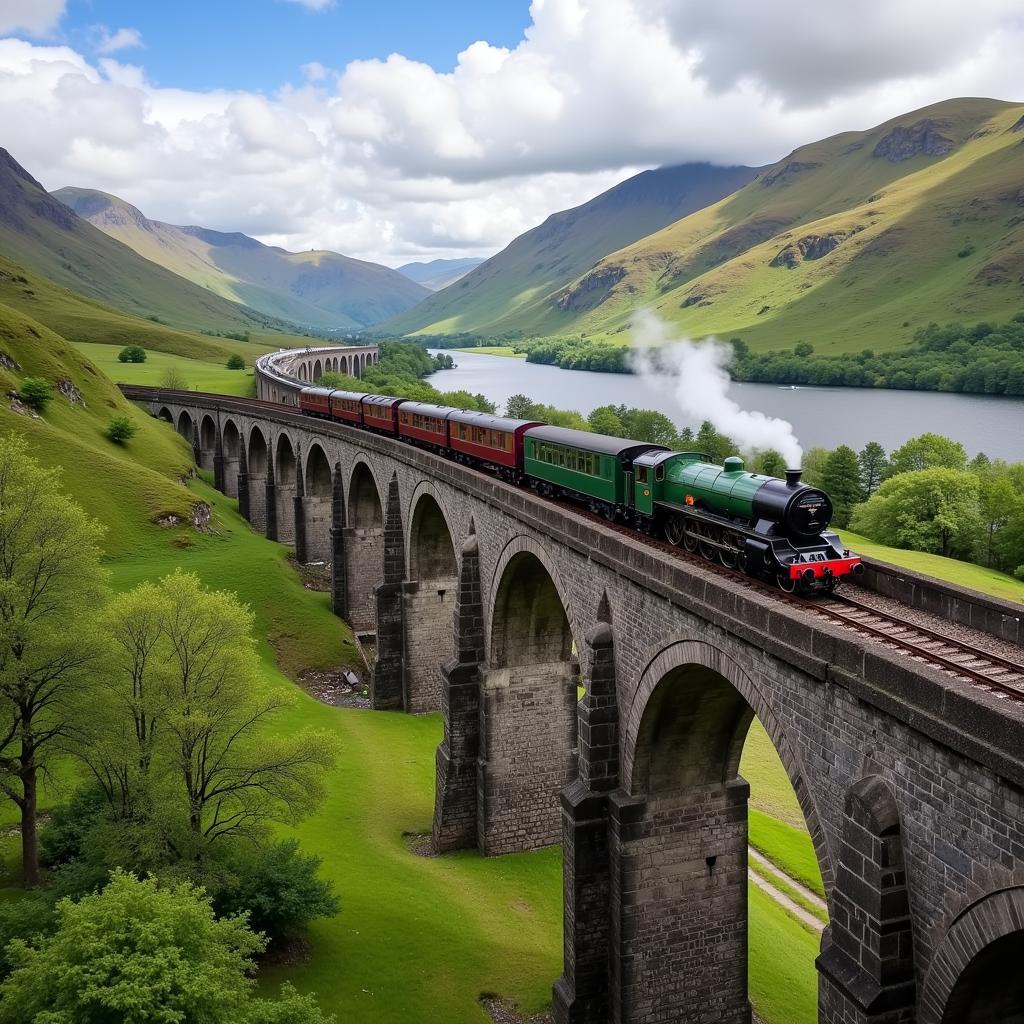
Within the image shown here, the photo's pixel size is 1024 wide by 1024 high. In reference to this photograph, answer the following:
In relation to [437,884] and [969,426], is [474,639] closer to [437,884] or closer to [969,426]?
[437,884]

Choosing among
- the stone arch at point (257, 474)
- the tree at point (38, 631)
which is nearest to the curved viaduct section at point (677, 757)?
the tree at point (38, 631)

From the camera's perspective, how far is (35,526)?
22000 millimetres

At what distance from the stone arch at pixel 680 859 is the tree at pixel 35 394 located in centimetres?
6130

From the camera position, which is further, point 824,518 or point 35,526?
point 35,526

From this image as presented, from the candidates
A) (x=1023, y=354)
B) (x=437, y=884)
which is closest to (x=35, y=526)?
(x=437, y=884)

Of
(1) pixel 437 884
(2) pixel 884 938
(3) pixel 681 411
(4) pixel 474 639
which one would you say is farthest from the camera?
(3) pixel 681 411

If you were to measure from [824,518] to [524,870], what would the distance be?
17.6m

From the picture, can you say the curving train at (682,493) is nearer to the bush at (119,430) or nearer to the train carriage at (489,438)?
the train carriage at (489,438)

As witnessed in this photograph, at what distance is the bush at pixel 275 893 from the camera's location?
22.0 m

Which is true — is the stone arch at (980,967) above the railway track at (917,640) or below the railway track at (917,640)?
below

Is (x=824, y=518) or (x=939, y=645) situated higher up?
(x=824, y=518)

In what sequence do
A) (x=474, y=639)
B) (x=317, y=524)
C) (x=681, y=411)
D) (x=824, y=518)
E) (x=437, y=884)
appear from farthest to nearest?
(x=681, y=411) < (x=317, y=524) < (x=474, y=639) < (x=437, y=884) < (x=824, y=518)

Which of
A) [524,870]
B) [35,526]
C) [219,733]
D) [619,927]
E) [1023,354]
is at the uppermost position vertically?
[1023,354]

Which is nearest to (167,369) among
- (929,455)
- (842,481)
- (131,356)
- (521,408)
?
(131,356)
